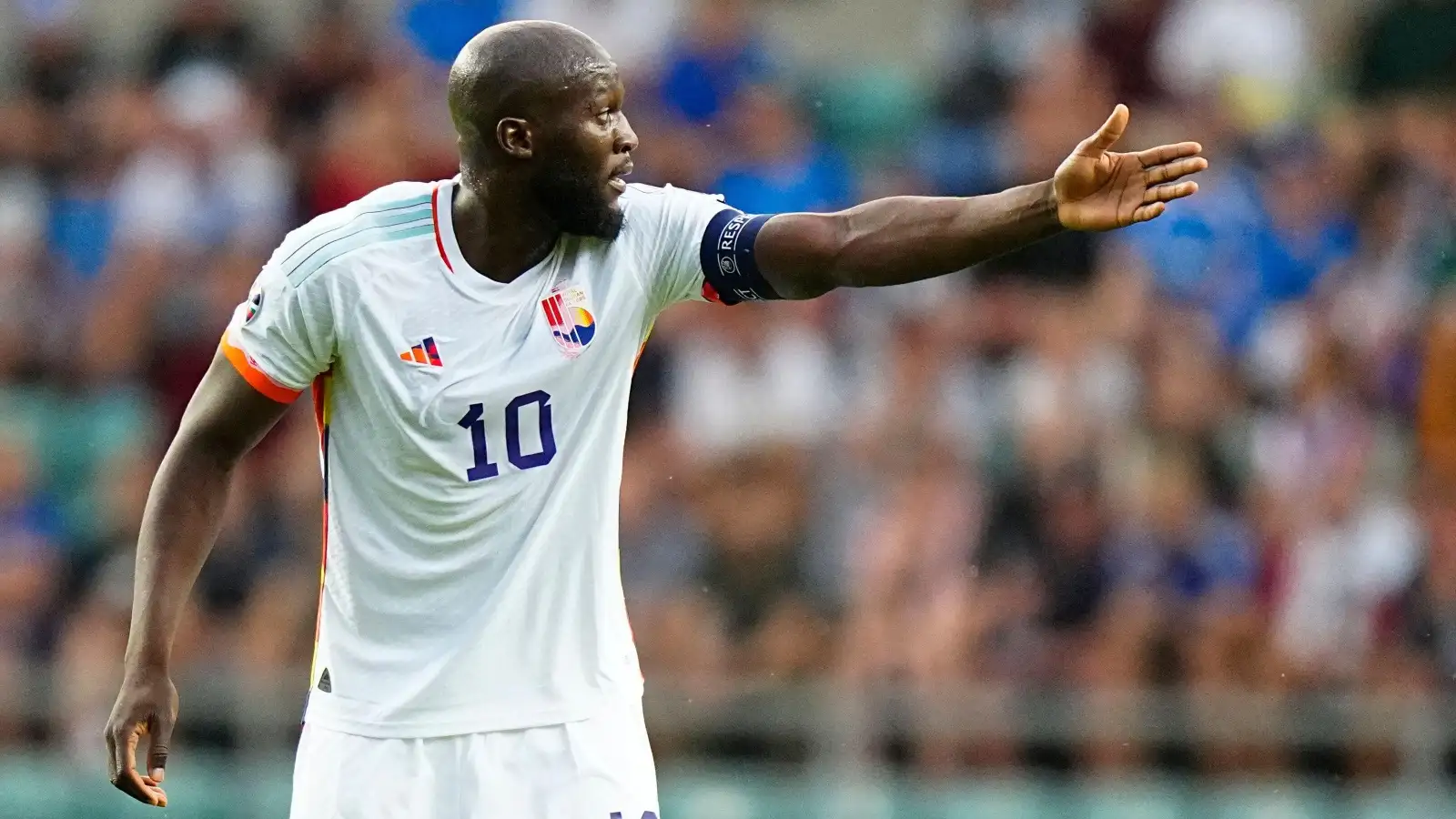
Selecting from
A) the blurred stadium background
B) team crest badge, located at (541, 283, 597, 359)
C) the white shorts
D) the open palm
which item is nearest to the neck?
team crest badge, located at (541, 283, 597, 359)

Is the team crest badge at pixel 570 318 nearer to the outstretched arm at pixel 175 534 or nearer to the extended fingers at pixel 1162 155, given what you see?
the outstretched arm at pixel 175 534

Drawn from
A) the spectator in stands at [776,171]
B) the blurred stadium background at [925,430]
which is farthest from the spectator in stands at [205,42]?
the spectator in stands at [776,171]

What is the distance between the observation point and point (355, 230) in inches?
198

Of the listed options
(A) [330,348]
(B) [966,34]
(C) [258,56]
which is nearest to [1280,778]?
(B) [966,34]

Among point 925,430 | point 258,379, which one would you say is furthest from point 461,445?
point 925,430

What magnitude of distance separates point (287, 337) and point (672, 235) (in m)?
0.90

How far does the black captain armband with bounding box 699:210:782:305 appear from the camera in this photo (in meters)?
4.90

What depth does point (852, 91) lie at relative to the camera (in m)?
12.9

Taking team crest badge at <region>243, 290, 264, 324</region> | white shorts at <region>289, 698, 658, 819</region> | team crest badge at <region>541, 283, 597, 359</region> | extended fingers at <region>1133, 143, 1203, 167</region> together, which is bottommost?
white shorts at <region>289, 698, 658, 819</region>

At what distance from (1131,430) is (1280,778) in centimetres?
179

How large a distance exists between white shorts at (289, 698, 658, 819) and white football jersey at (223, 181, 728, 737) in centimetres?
4

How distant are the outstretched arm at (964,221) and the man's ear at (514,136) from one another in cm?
57

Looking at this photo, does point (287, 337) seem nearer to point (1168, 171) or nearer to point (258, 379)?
point (258, 379)

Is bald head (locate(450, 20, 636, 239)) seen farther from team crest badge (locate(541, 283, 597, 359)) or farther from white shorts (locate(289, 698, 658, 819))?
white shorts (locate(289, 698, 658, 819))
